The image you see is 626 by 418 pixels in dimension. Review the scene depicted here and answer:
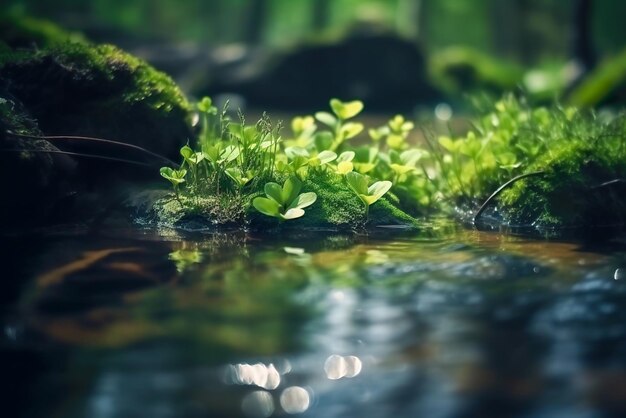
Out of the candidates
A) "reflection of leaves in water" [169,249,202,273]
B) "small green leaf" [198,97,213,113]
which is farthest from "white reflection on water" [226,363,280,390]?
"small green leaf" [198,97,213,113]

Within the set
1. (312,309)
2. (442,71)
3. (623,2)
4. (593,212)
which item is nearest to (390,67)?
(442,71)

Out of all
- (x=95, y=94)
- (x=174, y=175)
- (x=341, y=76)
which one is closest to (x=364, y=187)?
(x=174, y=175)

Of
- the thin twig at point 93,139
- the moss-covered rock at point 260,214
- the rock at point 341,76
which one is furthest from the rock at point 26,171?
the rock at point 341,76

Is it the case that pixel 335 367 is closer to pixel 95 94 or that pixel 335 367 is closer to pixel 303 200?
pixel 303 200

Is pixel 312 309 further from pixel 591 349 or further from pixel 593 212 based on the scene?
pixel 593 212

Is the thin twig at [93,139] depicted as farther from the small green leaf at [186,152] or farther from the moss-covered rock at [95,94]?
the small green leaf at [186,152]

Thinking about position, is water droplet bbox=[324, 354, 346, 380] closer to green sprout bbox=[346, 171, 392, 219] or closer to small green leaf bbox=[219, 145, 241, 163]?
green sprout bbox=[346, 171, 392, 219]
